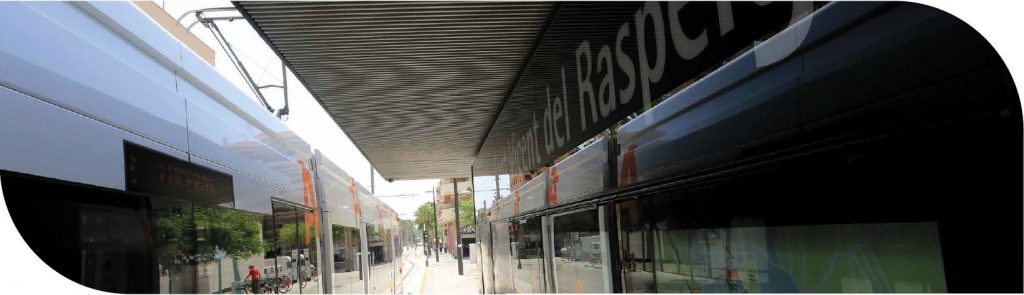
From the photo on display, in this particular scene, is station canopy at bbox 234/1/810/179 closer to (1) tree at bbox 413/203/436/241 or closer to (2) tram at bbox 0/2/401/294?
(2) tram at bbox 0/2/401/294

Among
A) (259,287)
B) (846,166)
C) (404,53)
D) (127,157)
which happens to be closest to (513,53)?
(404,53)

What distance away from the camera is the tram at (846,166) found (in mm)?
1842

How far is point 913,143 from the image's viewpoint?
203cm

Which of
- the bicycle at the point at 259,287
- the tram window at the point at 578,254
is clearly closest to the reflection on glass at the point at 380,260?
the tram window at the point at 578,254

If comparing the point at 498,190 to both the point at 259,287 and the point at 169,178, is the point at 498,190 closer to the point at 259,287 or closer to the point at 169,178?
the point at 259,287

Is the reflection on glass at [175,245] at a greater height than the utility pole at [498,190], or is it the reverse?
the utility pole at [498,190]

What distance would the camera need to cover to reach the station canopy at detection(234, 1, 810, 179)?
170 inches

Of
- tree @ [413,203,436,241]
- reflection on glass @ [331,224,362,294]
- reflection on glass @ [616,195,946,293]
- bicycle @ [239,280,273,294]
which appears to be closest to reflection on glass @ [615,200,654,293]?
reflection on glass @ [616,195,946,293]

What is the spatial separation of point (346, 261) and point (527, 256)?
245 centimetres

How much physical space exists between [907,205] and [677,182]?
1833 mm

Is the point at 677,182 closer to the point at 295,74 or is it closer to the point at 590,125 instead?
the point at 590,125

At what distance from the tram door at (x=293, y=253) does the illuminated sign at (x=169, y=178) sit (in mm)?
1170

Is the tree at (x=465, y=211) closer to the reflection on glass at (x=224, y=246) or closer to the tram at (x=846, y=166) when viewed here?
the reflection on glass at (x=224, y=246)

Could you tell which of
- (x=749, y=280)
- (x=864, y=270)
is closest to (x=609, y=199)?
(x=749, y=280)
